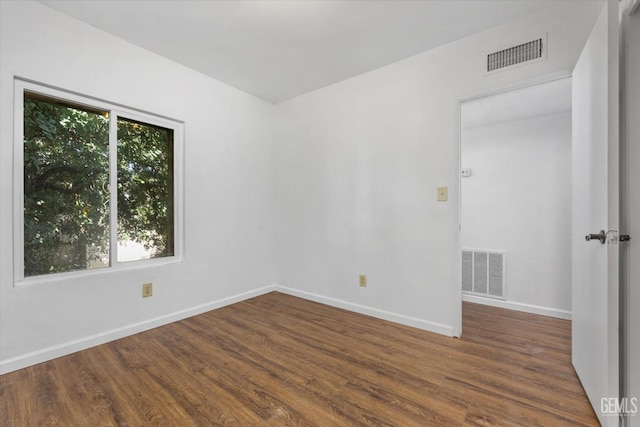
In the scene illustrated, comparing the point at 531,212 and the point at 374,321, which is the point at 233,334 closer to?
the point at 374,321

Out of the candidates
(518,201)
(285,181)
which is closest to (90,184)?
(285,181)

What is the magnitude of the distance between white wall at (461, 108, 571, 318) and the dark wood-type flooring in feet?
1.78

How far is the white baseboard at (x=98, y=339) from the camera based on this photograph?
188 cm

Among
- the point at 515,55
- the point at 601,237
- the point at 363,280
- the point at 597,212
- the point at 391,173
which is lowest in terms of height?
the point at 363,280

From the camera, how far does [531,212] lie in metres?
3.11

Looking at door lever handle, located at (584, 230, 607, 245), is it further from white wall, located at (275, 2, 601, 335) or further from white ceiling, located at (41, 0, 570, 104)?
white ceiling, located at (41, 0, 570, 104)

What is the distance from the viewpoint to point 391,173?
274cm

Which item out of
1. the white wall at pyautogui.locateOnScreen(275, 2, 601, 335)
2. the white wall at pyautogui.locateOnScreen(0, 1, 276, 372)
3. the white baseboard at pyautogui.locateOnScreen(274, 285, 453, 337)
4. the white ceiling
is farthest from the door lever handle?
the white wall at pyautogui.locateOnScreen(0, 1, 276, 372)

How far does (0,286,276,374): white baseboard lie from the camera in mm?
1882

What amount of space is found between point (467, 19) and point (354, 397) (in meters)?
2.63

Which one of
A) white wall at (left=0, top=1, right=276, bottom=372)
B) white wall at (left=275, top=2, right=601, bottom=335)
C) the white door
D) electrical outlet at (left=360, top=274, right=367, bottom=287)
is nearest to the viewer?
the white door

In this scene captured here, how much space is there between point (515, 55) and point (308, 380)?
8.78 feet

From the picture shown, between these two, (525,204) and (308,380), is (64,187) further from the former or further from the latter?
(525,204)

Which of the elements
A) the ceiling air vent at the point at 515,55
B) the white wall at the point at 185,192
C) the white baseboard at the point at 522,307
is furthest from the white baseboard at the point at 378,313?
the ceiling air vent at the point at 515,55
